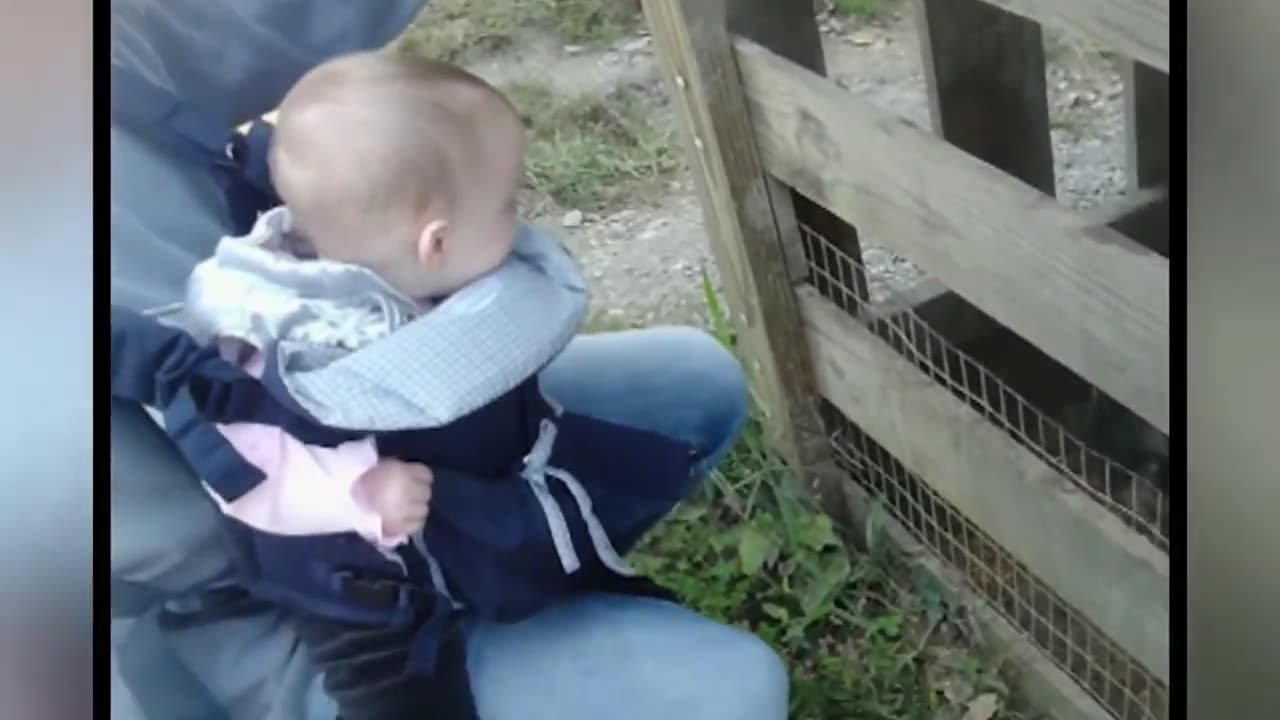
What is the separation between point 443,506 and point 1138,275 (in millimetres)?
439

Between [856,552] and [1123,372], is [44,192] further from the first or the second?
[1123,372]

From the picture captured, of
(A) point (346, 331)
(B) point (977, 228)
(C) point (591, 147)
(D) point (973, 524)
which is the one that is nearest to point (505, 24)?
(C) point (591, 147)

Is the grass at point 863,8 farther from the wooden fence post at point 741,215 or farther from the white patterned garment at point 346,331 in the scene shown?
the white patterned garment at point 346,331

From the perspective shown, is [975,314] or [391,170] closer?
[391,170]

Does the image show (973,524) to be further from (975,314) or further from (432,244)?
(432,244)

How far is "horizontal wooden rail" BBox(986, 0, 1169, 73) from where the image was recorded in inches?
38.3

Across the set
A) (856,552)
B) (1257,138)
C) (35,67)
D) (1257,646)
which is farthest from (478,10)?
(1257,646)

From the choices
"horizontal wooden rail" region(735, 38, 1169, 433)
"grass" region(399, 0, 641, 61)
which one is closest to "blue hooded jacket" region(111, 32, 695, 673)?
"grass" region(399, 0, 641, 61)

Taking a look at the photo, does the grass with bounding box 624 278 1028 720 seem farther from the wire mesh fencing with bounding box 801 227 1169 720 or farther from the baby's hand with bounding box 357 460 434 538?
the baby's hand with bounding box 357 460 434 538

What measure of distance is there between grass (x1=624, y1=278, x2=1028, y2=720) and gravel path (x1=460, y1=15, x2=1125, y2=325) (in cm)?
3

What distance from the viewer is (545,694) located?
Result: 896 millimetres

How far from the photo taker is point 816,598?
93cm

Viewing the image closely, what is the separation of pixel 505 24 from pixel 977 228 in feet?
1.00

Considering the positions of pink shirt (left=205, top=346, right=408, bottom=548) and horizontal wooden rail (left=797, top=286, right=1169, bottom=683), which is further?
horizontal wooden rail (left=797, top=286, right=1169, bottom=683)
